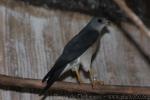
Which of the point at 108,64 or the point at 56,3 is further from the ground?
the point at 56,3

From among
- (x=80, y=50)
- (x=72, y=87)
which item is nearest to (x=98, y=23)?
(x=80, y=50)

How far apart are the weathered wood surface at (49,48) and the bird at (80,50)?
8.9 inches

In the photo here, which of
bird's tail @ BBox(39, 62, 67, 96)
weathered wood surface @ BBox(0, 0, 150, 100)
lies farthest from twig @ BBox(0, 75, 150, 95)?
weathered wood surface @ BBox(0, 0, 150, 100)

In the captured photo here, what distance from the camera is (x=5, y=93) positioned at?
2.16 meters

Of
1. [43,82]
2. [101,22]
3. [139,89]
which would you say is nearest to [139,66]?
[101,22]

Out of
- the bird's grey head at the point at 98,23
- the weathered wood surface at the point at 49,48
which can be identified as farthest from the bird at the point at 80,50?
the weathered wood surface at the point at 49,48

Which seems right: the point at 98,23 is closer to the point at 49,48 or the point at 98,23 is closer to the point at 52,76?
the point at 49,48

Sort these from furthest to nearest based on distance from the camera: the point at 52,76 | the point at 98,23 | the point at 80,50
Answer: the point at 98,23 → the point at 80,50 → the point at 52,76

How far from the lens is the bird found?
1.86 meters

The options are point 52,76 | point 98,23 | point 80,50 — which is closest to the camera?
point 52,76

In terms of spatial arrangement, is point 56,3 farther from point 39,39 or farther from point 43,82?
point 43,82

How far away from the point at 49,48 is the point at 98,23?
374 millimetres

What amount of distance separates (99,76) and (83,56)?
0.41m

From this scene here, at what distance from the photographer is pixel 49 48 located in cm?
238
